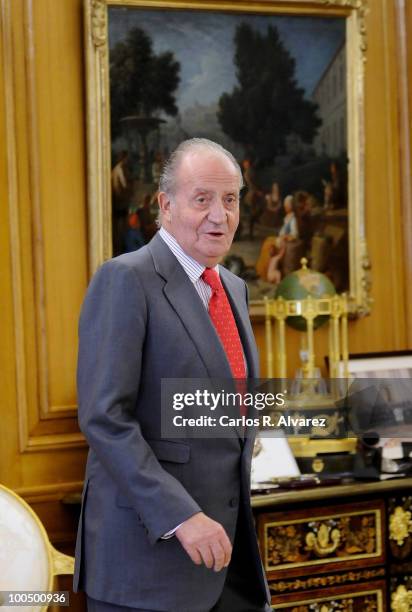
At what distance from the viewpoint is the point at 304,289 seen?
401 cm

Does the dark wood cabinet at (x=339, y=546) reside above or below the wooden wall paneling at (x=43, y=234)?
below

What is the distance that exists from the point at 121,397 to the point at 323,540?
5.46 feet

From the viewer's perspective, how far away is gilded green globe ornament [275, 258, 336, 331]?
13.1 ft

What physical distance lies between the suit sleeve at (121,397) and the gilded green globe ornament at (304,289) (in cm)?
191

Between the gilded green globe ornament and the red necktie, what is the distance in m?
1.58

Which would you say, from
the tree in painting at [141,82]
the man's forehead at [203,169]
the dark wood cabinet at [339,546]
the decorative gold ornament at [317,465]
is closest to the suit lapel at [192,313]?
the man's forehead at [203,169]

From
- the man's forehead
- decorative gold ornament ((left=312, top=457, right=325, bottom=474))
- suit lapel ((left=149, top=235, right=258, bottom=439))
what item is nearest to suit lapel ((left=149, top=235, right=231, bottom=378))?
suit lapel ((left=149, top=235, right=258, bottom=439))

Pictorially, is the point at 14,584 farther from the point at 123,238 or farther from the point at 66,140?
the point at 66,140

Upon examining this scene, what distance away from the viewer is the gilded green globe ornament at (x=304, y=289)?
158 inches

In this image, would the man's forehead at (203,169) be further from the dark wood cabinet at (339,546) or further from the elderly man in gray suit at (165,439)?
the dark wood cabinet at (339,546)

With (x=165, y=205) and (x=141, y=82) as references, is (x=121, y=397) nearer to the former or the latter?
(x=165, y=205)

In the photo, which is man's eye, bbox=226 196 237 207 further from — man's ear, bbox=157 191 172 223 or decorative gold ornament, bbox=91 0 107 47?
decorative gold ornament, bbox=91 0 107 47

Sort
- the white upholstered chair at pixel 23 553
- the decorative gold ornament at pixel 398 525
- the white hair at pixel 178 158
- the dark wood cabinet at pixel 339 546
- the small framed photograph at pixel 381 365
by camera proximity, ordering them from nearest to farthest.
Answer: the white hair at pixel 178 158 → the white upholstered chair at pixel 23 553 → the dark wood cabinet at pixel 339 546 → the decorative gold ornament at pixel 398 525 → the small framed photograph at pixel 381 365

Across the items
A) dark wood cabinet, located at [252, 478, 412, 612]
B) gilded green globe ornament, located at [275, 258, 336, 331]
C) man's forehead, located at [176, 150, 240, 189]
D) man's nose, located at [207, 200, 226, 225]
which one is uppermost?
man's forehead, located at [176, 150, 240, 189]
